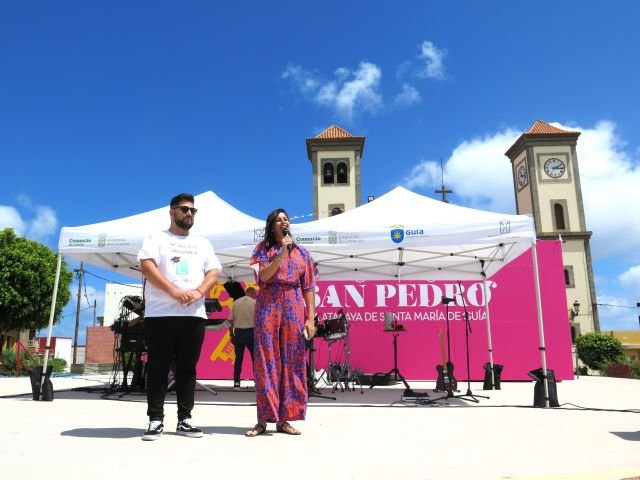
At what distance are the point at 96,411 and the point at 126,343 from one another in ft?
6.08

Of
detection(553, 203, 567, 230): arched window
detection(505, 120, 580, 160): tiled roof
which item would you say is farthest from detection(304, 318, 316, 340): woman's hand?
detection(505, 120, 580, 160): tiled roof

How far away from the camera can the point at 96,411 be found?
517 cm

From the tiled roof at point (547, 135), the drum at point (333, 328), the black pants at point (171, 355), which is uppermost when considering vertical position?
the tiled roof at point (547, 135)

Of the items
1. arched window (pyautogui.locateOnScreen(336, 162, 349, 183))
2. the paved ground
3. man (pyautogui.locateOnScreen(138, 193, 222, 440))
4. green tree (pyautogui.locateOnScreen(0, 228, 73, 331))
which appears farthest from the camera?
arched window (pyautogui.locateOnScreen(336, 162, 349, 183))

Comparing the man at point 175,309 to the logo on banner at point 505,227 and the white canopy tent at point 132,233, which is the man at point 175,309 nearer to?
the white canopy tent at point 132,233

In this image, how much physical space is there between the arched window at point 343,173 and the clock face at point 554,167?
16.4 metres

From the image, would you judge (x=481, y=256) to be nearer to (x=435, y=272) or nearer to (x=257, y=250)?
(x=435, y=272)

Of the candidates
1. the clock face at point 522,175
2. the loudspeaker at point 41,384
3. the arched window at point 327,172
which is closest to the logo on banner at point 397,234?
the loudspeaker at point 41,384

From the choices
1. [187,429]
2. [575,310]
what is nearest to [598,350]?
[575,310]

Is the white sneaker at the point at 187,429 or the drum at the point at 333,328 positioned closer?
the white sneaker at the point at 187,429

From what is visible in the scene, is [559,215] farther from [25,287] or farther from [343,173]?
[25,287]

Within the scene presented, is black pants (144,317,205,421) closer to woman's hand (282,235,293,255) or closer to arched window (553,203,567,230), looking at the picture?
woman's hand (282,235,293,255)

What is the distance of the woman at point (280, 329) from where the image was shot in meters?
3.73

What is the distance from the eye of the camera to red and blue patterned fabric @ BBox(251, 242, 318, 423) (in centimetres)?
374
